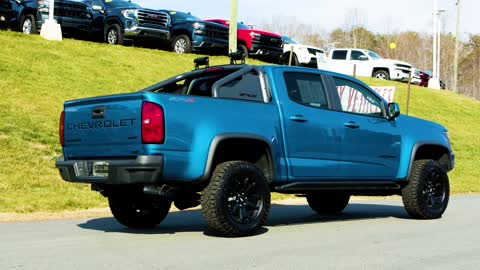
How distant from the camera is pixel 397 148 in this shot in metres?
10.2

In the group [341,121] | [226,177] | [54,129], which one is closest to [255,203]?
[226,177]

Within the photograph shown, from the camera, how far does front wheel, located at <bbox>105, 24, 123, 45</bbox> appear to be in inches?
1166

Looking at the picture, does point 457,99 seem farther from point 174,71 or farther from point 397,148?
point 397,148

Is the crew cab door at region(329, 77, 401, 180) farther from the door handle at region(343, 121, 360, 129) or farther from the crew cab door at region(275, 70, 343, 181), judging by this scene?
the crew cab door at region(275, 70, 343, 181)

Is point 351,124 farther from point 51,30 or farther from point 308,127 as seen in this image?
point 51,30

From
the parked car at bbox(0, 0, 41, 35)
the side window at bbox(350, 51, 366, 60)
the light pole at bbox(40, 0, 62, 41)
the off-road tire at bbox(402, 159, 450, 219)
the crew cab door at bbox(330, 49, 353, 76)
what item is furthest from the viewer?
the side window at bbox(350, 51, 366, 60)

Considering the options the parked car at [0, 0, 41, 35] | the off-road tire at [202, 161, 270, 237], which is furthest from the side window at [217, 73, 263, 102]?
the parked car at [0, 0, 41, 35]

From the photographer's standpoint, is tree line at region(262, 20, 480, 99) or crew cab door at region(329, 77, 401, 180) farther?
tree line at region(262, 20, 480, 99)

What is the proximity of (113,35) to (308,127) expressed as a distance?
2189cm

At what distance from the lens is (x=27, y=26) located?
28.3m

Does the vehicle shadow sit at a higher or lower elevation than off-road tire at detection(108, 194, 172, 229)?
lower

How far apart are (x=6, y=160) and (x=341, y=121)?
7788 millimetres

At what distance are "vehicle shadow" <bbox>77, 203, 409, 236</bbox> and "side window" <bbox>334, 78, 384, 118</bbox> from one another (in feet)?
5.04

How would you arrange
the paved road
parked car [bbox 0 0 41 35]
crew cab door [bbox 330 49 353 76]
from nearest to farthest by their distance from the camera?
the paved road < parked car [bbox 0 0 41 35] < crew cab door [bbox 330 49 353 76]
